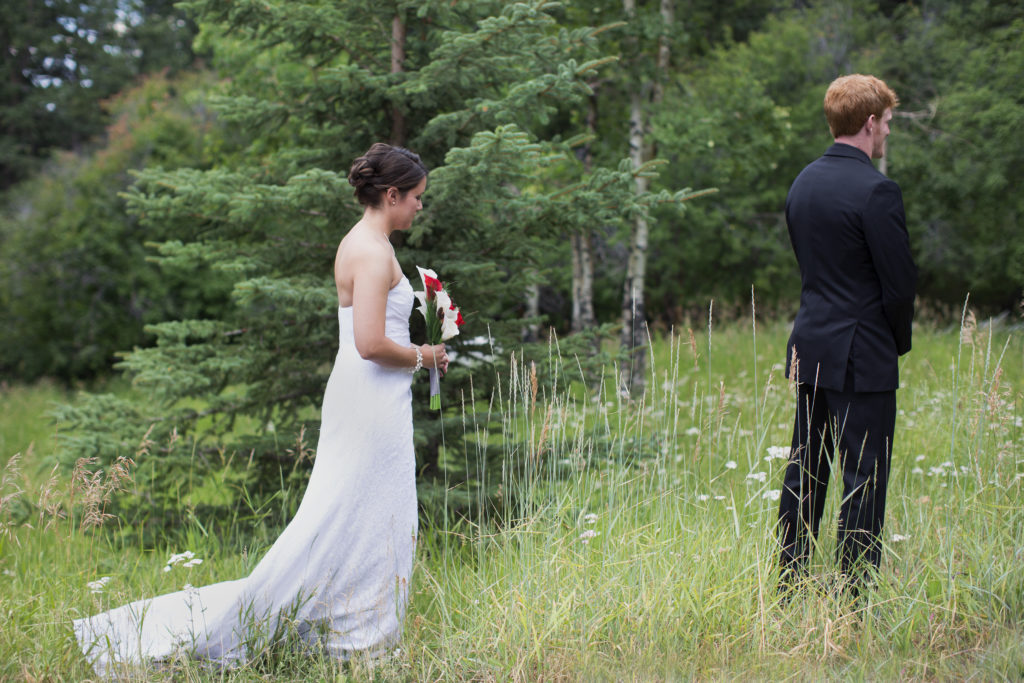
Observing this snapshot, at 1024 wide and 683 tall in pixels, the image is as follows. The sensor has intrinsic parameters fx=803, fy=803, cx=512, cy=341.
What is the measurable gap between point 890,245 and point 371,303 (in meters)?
1.99

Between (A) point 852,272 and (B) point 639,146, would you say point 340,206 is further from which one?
(B) point 639,146

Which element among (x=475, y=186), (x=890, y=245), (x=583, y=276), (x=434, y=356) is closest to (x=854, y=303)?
(x=890, y=245)

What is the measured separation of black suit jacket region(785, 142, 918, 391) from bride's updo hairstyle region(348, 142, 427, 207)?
161 centimetres

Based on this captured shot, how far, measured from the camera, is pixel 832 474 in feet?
11.0

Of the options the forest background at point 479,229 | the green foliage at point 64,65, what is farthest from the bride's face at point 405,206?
the green foliage at point 64,65

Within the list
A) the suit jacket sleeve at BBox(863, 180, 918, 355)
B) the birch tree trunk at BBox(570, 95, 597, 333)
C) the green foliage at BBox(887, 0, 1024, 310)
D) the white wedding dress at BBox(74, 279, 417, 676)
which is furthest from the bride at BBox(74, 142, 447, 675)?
the green foliage at BBox(887, 0, 1024, 310)

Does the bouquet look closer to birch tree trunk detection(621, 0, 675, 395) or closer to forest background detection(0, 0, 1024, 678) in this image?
forest background detection(0, 0, 1024, 678)

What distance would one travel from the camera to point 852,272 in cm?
322

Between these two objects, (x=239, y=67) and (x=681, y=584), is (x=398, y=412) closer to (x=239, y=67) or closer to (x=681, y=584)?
(x=681, y=584)

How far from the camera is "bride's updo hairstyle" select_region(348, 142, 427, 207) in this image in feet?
10.3

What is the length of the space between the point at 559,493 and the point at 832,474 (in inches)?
47.3

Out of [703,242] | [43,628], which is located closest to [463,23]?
[43,628]

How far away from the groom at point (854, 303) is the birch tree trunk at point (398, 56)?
263 cm

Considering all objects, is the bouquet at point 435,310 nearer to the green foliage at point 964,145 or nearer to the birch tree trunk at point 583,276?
the birch tree trunk at point 583,276
